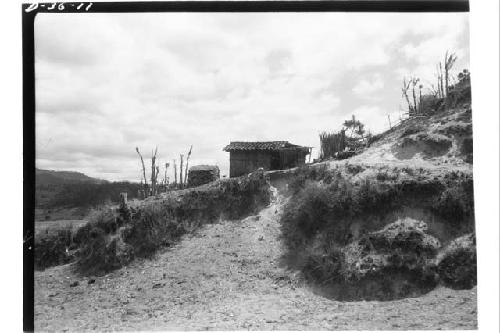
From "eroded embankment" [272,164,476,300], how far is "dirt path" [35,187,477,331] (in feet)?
1.76

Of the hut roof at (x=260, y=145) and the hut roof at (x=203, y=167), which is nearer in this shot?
the hut roof at (x=203, y=167)

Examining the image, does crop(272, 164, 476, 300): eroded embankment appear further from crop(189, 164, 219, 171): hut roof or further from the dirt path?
crop(189, 164, 219, 171): hut roof

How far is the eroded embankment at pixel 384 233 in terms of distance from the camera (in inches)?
397

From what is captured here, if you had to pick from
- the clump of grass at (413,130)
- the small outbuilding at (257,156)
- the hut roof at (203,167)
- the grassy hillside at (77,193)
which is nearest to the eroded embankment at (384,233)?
the clump of grass at (413,130)

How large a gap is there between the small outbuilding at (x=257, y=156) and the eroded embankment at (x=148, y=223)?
4.95 metres

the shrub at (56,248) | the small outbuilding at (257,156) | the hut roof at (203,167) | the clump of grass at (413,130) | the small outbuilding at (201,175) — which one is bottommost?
the shrub at (56,248)

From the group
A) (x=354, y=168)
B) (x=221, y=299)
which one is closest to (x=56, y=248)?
(x=221, y=299)

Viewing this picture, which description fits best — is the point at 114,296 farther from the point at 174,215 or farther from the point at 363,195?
the point at 363,195

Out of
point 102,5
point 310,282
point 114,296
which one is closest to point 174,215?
point 114,296

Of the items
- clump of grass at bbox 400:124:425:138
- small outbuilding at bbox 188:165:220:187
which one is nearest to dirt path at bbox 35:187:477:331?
small outbuilding at bbox 188:165:220:187

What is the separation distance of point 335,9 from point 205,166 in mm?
13371

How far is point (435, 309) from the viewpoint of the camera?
9.04 metres

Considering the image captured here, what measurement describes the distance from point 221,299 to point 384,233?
17.7ft

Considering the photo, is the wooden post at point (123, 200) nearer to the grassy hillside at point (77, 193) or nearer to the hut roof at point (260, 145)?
the grassy hillside at point (77, 193)
